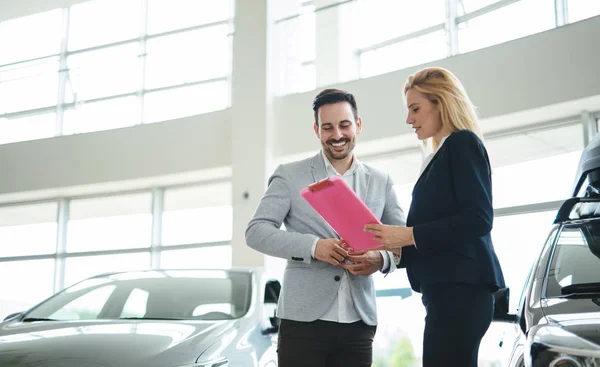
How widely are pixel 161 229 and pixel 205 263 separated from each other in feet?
2.71

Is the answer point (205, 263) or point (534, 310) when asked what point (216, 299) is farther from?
point (205, 263)

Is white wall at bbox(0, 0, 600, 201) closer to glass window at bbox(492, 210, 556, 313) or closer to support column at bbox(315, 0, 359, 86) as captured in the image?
support column at bbox(315, 0, 359, 86)

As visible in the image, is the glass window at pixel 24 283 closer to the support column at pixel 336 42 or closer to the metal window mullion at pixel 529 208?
the support column at pixel 336 42

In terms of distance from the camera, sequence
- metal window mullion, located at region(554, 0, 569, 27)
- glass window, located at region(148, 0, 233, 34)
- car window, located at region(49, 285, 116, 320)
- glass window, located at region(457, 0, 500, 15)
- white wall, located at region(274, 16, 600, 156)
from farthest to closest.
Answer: glass window, located at region(148, 0, 233, 34), glass window, located at region(457, 0, 500, 15), metal window mullion, located at region(554, 0, 569, 27), white wall, located at region(274, 16, 600, 156), car window, located at region(49, 285, 116, 320)

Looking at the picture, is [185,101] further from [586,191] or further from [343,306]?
[343,306]

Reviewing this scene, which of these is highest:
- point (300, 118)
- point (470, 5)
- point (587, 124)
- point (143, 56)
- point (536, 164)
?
point (143, 56)

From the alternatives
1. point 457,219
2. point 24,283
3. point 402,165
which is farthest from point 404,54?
point 24,283

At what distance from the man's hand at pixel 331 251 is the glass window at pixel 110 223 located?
7.75m

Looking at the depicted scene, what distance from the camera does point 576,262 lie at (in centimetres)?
234

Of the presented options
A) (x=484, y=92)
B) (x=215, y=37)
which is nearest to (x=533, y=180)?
(x=484, y=92)

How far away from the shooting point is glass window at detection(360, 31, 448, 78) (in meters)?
7.28

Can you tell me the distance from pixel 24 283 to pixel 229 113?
4.63 metres

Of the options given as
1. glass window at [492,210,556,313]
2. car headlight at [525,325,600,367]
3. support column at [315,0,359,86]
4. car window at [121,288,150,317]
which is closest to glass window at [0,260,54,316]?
support column at [315,0,359,86]

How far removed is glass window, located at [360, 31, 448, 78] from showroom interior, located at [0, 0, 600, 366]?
2 cm
